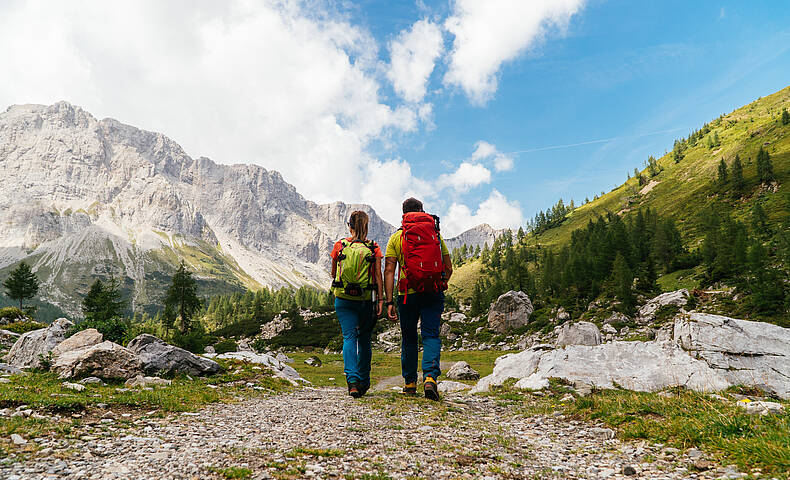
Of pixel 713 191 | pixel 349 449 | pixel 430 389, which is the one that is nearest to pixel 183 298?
pixel 430 389

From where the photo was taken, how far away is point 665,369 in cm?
1382

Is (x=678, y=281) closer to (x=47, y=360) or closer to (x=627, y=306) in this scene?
(x=627, y=306)

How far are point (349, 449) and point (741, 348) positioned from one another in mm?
19882

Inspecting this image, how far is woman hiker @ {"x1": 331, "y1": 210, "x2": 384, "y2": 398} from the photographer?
10.2 m

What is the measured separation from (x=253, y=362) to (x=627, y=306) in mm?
58735

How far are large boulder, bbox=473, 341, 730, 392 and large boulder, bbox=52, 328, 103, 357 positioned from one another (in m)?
19.6

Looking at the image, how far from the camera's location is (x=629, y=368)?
572 inches

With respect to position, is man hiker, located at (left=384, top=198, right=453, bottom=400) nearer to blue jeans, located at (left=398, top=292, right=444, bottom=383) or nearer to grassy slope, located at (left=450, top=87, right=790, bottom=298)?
blue jeans, located at (left=398, top=292, right=444, bottom=383)

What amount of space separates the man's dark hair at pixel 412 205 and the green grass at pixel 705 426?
7067 millimetres

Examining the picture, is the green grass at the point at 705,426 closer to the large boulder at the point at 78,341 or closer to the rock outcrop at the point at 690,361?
the rock outcrop at the point at 690,361

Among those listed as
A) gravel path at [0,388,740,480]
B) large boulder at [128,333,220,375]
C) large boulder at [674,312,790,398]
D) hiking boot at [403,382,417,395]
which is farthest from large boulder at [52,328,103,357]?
large boulder at [674,312,790,398]

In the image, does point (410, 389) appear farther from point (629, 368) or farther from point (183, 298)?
point (183, 298)

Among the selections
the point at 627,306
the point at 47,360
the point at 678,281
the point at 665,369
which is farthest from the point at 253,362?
the point at 678,281

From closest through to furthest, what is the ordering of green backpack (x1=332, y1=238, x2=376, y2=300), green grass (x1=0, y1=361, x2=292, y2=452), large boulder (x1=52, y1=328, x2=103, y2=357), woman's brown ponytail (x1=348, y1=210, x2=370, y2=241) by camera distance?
green grass (x1=0, y1=361, x2=292, y2=452) → green backpack (x1=332, y1=238, x2=376, y2=300) → woman's brown ponytail (x1=348, y1=210, x2=370, y2=241) → large boulder (x1=52, y1=328, x2=103, y2=357)
